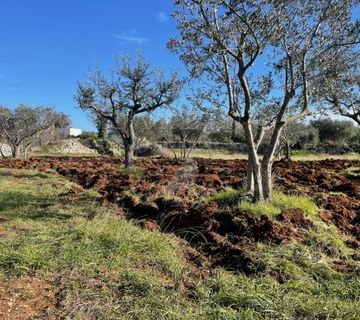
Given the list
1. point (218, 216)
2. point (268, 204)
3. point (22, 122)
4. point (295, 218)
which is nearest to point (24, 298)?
point (218, 216)

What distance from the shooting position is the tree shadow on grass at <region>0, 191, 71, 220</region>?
7.92 m

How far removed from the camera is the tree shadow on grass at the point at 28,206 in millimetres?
7922

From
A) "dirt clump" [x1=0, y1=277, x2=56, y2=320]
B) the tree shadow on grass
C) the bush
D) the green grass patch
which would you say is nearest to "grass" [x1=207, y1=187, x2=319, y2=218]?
the green grass patch

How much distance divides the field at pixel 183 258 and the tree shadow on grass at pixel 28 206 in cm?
4

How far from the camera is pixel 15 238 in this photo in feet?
20.2

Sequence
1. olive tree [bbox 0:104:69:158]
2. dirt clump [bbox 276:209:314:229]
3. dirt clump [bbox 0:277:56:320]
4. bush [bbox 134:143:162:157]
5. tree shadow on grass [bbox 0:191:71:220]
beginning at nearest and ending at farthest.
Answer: dirt clump [bbox 0:277:56:320] < dirt clump [bbox 276:209:314:229] < tree shadow on grass [bbox 0:191:71:220] < olive tree [bbox 0:104:69:158] < bush [bbox 134:143:162:157]

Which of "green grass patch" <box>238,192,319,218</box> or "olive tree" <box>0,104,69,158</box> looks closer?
"green grass patch" <box>238,192,319,218</box>

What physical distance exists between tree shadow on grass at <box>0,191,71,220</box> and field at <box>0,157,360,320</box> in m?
0.04

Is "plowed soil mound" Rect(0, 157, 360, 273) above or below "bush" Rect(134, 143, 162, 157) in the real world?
below

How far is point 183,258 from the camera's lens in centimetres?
580

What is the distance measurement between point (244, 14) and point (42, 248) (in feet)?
17.0

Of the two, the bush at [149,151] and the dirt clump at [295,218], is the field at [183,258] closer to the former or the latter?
the dirt clump at [295,218]

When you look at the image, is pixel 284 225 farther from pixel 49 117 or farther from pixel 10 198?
pixel 49 117

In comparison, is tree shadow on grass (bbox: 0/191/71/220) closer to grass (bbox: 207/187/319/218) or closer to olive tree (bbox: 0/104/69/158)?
grass (bbox: 207/187/319/218)
